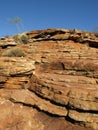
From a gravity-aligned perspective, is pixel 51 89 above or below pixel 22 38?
below

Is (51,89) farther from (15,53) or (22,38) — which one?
(22,38)

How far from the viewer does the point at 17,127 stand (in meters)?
12.0

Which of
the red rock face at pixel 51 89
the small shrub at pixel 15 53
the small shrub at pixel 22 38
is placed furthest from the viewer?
the small shrub at pixel 22 38

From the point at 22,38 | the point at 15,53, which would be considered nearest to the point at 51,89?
the point at 15,53

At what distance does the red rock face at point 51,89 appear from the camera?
468 inches

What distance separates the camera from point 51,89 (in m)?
13.2

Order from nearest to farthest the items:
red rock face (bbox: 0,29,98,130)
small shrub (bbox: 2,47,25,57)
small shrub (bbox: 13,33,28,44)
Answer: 1. red rock face (bbox: 0,29,98,130)
2. small shrub (bbox: 2,47,25,57)
3. small shrub (bbox: 13,33,28,44)

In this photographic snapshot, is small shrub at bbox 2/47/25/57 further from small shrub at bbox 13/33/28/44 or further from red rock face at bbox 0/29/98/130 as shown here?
small shrub at bbox 13/33/28/44

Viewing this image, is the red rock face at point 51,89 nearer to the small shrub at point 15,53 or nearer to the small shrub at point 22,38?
the small shrub at point 15,53

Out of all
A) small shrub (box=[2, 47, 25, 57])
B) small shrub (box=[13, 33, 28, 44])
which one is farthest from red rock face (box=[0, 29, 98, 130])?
small shrub (box=[13, 33, 28, 44])

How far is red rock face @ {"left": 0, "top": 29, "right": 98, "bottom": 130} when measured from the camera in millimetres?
11898

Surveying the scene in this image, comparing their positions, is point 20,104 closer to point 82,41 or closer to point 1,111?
point 1,111

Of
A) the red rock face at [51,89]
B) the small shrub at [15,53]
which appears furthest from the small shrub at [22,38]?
the small shrub at [15,53]

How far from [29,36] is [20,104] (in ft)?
35.6
